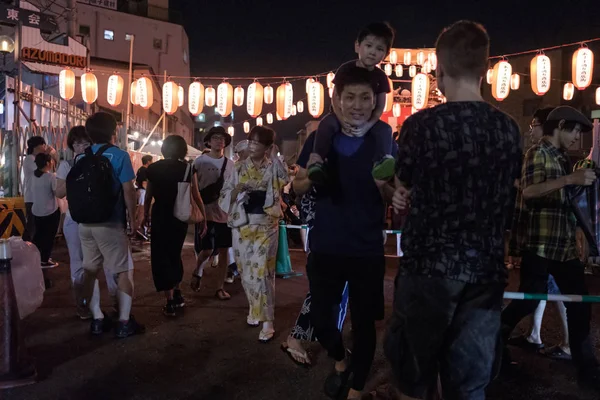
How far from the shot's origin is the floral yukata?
4766 millimetres

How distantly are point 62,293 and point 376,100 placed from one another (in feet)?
17.2

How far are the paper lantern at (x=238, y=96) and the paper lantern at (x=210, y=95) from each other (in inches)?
33.2

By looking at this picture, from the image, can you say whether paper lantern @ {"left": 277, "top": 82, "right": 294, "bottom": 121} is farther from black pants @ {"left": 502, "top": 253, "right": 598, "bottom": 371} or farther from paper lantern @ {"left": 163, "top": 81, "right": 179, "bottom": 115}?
black pants @ {"left": 502, "top": 253, "right": 598, "bottom": 371}

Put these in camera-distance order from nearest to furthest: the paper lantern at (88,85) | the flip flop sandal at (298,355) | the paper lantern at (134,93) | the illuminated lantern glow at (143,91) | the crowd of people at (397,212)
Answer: the crowd of people at (397,212) < the flip flop sandal at (298,355) < the paper lantern at (88,85) < the illuminated lantern glow at (143,91) < the paper lantern at (134,93)

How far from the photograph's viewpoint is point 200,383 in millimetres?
3719

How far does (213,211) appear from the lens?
254 inches

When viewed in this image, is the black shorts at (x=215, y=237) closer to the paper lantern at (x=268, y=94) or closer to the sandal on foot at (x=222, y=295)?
the sandal on foot at (x=222, y=295)

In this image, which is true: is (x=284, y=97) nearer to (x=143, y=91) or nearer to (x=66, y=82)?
(x=143, y=91)

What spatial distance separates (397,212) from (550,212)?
195 centimetres

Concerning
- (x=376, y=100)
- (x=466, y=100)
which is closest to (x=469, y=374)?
(x=466, y=100)

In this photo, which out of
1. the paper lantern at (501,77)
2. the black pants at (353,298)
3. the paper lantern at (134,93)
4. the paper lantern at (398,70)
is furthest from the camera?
the paper lantern at (398,70)

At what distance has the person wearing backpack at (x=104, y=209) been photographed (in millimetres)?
4367

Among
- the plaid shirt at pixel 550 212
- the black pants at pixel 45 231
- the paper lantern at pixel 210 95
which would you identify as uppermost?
the paper lantern at pixel 210 95

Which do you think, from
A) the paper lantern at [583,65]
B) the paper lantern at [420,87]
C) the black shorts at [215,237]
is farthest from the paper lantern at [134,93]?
the paper lantern at [583,65]
